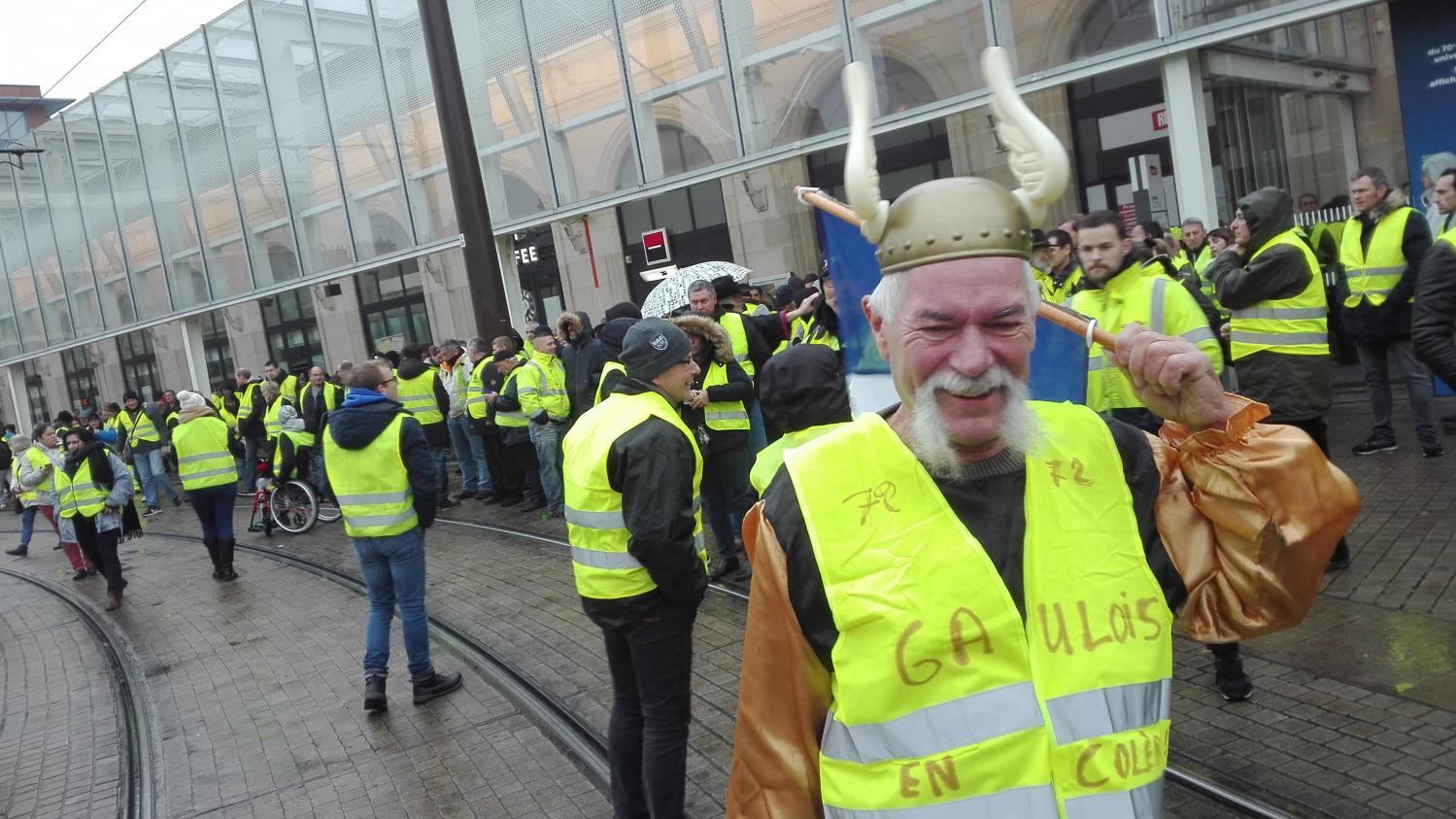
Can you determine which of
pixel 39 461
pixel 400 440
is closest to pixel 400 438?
pixel 400 440

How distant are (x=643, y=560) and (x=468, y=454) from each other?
10.3m

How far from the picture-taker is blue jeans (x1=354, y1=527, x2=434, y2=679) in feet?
20.2

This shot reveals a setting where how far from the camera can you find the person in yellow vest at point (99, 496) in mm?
10461

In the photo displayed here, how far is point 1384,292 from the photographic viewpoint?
7.70m

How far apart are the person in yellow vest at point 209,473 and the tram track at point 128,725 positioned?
1.17 meters

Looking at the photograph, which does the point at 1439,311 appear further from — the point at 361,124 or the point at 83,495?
the point at 361,124

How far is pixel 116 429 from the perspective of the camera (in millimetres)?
19219

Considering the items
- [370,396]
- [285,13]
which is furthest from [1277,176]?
[285,13]

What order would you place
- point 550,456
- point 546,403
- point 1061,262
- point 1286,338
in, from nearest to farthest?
point 1286,338
point 1061,262
point 546,403
point 550,456

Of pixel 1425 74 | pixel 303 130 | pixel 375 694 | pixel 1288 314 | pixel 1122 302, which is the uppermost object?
pixel 303 130

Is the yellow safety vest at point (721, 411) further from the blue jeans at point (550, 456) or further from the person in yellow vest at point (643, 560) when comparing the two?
the blue jeans at point (550, 456)

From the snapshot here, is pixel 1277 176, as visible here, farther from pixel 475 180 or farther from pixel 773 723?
pixel 773 723

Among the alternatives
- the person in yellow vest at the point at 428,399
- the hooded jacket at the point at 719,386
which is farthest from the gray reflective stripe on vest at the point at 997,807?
the person in yellow vest at the point at 428,399

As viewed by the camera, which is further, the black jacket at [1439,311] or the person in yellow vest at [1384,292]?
the person in yellow vest at [1384,292]
